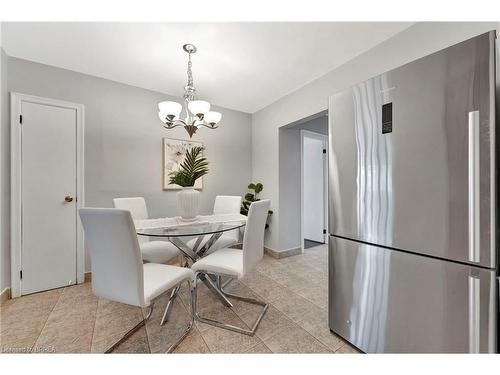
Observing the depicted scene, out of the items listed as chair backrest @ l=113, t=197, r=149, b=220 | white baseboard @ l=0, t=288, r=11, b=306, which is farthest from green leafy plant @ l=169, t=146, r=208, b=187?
white baseboard @ l=0, t=288, r=11, b=306

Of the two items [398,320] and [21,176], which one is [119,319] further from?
[398,320]

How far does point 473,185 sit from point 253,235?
4.18 ft

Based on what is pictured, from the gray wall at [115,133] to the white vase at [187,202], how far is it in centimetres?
106

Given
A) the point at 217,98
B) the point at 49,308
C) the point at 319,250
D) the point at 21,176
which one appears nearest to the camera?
the point at 49,308

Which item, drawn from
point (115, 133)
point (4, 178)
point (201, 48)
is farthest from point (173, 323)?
point (201, 48)

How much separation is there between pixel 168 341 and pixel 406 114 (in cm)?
211

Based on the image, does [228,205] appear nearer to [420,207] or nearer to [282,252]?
[282,252]

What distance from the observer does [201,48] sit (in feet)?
6.40

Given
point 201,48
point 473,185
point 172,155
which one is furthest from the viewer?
point 172,155

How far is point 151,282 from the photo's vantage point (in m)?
1.33

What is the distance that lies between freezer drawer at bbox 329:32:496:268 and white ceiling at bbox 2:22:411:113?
897 millimetres

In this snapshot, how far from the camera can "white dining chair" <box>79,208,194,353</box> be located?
1119 mm
